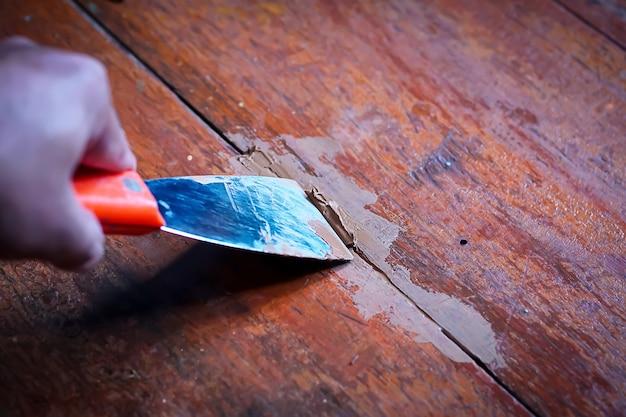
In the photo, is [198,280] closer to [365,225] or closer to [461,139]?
[365,225]

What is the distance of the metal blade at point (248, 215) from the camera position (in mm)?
649

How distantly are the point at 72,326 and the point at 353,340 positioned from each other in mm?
298

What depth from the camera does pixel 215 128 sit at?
81 centimetres

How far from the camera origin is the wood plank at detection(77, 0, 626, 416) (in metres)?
0.72

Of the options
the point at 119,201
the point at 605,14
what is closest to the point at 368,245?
the point at 119,201

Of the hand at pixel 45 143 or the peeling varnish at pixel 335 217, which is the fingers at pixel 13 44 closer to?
the hand at pixel 45 143

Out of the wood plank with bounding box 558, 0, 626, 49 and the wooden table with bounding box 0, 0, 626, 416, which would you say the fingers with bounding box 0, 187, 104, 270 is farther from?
the wood plank with bounding box 558, 0, 626, 49

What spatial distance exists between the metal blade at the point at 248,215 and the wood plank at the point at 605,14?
538 millimetres

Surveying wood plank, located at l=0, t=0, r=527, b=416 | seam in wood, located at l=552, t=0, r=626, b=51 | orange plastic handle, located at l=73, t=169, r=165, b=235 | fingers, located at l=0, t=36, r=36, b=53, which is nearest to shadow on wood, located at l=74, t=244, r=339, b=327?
wood plank, located at l=0, t=0, r=527, b=416

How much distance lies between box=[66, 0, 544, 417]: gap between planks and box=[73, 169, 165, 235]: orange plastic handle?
0.73 ft

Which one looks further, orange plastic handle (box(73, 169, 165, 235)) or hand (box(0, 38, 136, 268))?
orange plastic handle (box(73, 169, 165, 235))

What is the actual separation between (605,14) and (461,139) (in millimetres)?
341

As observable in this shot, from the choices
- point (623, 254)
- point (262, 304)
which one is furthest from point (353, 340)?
point (623, 254)

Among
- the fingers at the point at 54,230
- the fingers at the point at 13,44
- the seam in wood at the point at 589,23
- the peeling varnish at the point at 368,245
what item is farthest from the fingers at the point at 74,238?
the seam in wood at the point at 589,23
